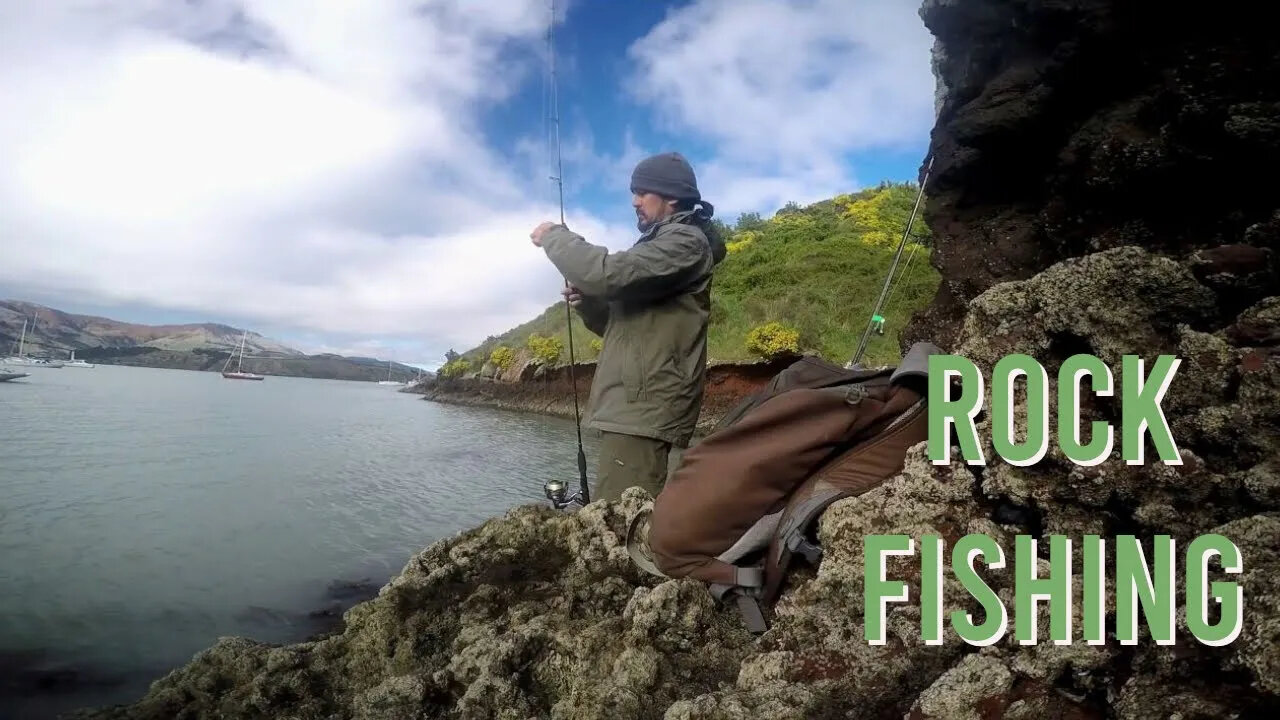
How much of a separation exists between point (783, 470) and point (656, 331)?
133 cm

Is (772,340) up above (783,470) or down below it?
above

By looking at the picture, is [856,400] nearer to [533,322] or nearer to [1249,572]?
[1249,572]

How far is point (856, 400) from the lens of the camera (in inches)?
75.2

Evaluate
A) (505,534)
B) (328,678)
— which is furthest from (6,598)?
(505,534)

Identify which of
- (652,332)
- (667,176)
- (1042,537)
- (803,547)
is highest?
(667,176)

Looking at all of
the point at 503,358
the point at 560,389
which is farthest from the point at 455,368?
the point at 560,389

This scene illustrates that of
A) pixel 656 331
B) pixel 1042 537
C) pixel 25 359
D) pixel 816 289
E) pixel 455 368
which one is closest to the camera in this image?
pixel 1042 537

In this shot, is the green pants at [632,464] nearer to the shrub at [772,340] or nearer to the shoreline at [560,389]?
the shoreline at [560,389]

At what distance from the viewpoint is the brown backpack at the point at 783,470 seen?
191 centimetres

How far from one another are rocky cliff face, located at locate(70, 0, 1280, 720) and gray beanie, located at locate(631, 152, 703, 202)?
1.50 meters

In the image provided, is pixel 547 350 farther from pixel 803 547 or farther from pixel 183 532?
pixel 803 547

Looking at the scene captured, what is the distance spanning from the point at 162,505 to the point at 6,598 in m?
A: 2.51

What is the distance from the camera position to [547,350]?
28750mm

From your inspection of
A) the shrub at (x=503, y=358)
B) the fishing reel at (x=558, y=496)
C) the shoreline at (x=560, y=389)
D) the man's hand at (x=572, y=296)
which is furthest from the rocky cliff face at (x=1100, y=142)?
the shrub at (x=503, y=358)
